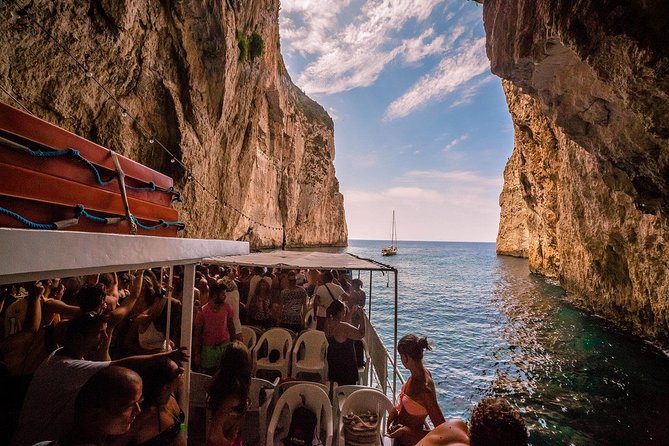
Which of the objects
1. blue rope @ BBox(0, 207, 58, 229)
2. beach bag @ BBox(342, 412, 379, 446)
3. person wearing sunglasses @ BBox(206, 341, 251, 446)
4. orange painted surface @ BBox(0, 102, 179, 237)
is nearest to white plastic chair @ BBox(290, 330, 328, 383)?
beach bag @ BBox(342, 412, 379, 446)

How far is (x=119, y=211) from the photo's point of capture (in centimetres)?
230

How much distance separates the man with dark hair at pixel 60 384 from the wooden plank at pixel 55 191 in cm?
81

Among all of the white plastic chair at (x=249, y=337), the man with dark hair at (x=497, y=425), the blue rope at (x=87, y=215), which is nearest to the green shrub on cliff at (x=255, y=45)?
the white plastic chair at (x=249, y=337)

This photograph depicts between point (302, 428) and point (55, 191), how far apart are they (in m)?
2.90

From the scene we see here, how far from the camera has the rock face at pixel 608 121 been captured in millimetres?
5578

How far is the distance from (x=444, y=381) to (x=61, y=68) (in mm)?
13515

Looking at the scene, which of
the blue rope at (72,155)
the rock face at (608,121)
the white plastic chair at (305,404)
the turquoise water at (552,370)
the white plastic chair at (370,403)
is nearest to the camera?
the blue rope at (72,155)

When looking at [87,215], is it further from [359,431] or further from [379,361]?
[379,361]

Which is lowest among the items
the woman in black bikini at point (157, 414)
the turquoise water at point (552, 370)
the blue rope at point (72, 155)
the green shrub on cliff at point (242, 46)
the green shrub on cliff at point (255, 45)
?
the turquoise water at point (552, 370)

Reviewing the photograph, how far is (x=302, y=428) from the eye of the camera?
3039 millimetres

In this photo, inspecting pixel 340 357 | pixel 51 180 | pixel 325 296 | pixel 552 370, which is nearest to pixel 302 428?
pixel 340 357

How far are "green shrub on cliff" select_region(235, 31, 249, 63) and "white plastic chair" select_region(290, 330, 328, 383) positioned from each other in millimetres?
19410

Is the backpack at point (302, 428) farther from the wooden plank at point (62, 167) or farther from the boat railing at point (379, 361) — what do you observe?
the wooden plank at point (62, 167)

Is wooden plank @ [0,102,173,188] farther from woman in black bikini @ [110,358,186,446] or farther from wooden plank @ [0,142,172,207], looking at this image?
woman in black bikini @ [110,358,186,446]
